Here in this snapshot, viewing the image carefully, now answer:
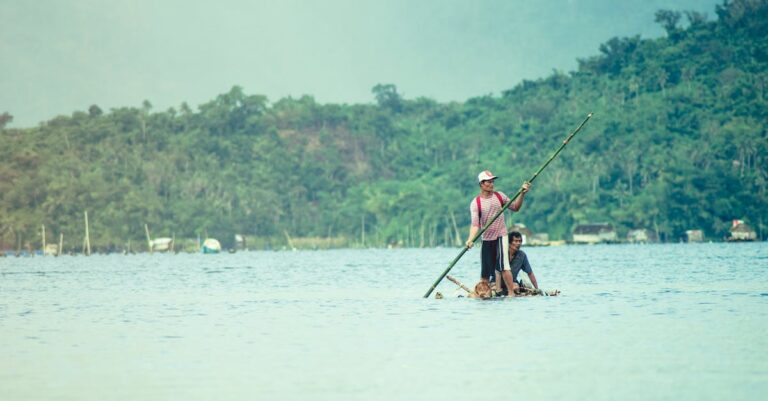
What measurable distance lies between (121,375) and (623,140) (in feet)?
547

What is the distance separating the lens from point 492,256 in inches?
1051

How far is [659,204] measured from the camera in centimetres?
15625

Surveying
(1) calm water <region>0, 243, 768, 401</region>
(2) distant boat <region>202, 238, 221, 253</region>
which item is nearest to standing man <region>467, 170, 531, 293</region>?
(1) calm water <region>0, 243, 768, 401</region>

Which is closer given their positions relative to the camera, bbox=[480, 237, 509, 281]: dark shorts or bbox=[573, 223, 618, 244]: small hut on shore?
bbox=[480, 237, 509, 281]: dark shorts

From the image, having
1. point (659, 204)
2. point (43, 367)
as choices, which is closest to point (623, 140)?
point (659, 204)

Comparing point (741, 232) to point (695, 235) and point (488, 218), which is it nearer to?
point (695, 235)

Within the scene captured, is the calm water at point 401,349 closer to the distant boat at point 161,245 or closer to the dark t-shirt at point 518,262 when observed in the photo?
the dark t-shirt at point 518,262

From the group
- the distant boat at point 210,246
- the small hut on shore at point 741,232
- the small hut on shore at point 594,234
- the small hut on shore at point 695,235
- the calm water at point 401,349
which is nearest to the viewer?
the calm water at point 401,349

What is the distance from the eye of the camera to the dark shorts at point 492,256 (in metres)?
26.4

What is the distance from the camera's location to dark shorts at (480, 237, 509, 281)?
2639 centimetres

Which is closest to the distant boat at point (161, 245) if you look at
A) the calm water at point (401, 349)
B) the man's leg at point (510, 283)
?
the calm water at point (401, 349)

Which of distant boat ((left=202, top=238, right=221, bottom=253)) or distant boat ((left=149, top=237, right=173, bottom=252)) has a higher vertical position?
distant boat ((left=149, top=237, right=173, bottom=252))

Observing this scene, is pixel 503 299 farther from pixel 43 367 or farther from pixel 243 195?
pixel 243 195

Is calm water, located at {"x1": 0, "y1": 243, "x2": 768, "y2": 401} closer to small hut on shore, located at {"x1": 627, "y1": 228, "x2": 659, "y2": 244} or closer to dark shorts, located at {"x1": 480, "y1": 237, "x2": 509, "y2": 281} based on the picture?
dark shorts, located at {"x1": 480, "y1": 237, "x2": 509, "y2": 281}
